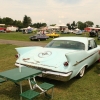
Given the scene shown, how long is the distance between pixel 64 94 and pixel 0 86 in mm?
1997

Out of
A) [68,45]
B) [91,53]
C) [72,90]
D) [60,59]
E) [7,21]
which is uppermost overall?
[7,21]

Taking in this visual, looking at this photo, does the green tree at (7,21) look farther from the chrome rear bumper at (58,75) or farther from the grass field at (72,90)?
the chrome rear bumper at (58,75)

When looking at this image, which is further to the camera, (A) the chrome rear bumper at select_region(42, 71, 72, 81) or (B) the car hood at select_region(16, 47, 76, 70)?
(B) the car hood at select_region(16, 47, 76, 70)

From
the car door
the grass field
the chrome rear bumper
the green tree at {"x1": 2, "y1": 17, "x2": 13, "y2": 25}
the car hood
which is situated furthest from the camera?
the green tree at {"x1": 2, "y1": 17, "x2": 13, "y2": 25}

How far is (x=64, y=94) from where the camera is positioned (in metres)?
4.16

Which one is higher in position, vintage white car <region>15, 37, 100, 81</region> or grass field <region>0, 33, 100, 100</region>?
vintage white car <region>15, 37, 100, 81</region>

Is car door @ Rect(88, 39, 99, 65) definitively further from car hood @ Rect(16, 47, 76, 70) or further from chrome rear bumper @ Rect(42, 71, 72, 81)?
chrome rear bumper @ Rect(42, 71, 72, 81)

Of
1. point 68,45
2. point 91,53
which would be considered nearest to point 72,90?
point 68,45

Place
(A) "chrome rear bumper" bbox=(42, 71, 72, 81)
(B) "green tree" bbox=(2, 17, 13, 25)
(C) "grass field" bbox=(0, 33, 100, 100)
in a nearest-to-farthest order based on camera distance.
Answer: (C) "grass field" bbox=(0, 33, 100, 100) → (A) "chrome rear bumper" bbox=(42, 71, 72, 81) → (B) "green tree" bbox=(2, 17, 13, 25)

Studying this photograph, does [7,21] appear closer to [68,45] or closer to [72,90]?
[68,45]

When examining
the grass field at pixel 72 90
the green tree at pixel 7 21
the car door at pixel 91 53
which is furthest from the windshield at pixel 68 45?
the green tree at pixel 7 21

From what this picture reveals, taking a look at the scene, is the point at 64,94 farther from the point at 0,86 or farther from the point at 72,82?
the point at 0,86

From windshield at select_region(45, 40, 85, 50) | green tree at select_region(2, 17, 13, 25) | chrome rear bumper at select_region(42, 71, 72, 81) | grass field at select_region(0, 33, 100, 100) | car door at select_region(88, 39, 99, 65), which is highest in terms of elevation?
green tree at select_region(2, 17, 13, 25)

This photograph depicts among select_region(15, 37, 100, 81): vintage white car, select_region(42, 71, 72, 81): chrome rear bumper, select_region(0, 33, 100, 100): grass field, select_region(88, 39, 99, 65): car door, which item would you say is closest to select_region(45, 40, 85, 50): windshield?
select_region(15, 37, 100, 81): vintage white car
